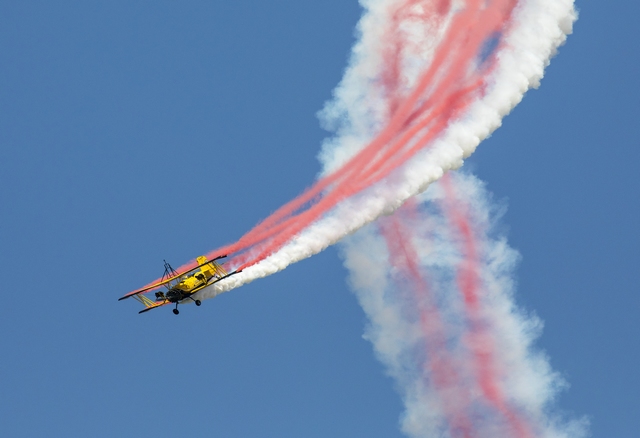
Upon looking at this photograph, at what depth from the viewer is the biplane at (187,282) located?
62.5m

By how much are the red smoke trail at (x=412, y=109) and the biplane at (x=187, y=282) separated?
1.63 metres

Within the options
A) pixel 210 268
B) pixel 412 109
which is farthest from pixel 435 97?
pixel 210 268

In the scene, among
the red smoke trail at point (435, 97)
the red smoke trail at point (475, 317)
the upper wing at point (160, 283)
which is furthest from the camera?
the red smoke trail at point (475, 317)

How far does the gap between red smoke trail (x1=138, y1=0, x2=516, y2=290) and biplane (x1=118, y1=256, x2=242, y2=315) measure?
5.34 feet

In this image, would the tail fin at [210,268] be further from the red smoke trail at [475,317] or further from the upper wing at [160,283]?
the red smoke trail at [475,317]

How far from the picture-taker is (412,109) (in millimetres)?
60750

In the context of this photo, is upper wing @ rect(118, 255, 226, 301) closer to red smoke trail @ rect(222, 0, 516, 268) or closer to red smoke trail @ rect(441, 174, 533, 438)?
red smoke trail @ rect(222, 0, 516, 268)

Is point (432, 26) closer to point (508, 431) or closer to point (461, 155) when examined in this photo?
point (461, 155)

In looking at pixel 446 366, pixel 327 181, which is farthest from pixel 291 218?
pixel 446 366

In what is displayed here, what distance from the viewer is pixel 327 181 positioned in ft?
201

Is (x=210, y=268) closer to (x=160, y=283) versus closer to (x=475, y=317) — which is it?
(x=160, y=283)

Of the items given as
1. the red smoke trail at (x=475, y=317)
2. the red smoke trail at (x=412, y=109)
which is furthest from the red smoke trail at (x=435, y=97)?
the red smoke trail at (x=475, y=317)

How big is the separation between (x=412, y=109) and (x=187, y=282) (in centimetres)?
1139

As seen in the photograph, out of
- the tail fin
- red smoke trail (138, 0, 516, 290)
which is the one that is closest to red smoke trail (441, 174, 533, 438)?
red smoke trail (138, 0, 516, 290)
